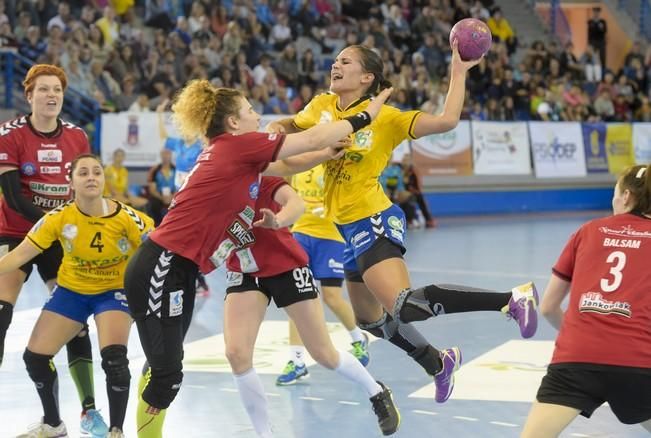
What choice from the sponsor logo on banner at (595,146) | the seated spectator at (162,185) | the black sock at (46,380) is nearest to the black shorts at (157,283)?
the black sock at (46,380)

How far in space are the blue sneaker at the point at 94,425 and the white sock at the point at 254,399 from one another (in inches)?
35.9

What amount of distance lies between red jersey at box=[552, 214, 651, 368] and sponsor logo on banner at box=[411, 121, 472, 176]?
1598 cm

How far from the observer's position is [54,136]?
6.44 m

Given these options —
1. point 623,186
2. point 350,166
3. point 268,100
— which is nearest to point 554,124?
point 268,100

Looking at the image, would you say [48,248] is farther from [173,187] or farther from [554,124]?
[554,124]

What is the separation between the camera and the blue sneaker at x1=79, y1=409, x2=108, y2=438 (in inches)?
227

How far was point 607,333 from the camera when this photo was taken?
159 inches

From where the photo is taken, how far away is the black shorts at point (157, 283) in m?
4.94

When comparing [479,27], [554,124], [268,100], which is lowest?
[554,124]

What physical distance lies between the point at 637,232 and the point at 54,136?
148 inches

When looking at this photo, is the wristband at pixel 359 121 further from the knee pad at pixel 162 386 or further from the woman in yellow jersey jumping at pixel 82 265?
the knee pad at pixel 162 386

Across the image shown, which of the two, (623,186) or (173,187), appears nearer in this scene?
(623,186)

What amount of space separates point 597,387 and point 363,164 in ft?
7.71

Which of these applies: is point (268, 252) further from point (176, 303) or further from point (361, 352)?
point (361, 352)
